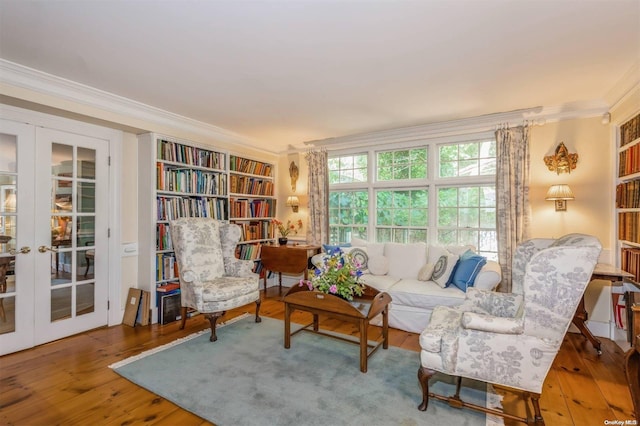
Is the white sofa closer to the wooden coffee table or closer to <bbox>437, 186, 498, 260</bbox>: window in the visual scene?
<bbox>437, 186, 498, 260</bbox>: window

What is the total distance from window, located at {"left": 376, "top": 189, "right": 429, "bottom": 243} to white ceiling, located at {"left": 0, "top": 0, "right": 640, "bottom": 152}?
4.30ft

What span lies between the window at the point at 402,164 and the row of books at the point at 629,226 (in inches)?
78.8

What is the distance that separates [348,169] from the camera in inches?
190

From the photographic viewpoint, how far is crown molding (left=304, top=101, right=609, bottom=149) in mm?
3303

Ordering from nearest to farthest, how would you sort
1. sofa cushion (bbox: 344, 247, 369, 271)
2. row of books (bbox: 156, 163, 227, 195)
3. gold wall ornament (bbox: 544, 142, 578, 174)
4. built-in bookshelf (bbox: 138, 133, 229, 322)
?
gold wall ornament (bbox: 544, 142, 578, 174)
built-in bookshelf (bbox: 138, 133, 229, 322)
row of books (bbox: 156, 163, 227, 195)
sofa cushion (bbox: 344, 247, 369, 271)

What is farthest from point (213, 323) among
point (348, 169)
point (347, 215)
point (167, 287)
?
point (348, 169)

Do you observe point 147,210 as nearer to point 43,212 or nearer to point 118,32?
point 43,212

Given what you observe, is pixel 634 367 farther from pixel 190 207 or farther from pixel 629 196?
pixel 190 207

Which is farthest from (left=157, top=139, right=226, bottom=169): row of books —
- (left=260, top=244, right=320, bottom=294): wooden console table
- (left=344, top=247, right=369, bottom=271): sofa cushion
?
(left=344, top=247, right=369, bottom=271): sofa cushion

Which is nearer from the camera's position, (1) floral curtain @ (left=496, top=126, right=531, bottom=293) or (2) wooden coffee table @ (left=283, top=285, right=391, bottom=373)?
(2) wooden coffee table @ (left=283, top=285, right=391, bottom=373)

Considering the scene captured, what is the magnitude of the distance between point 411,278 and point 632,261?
1985 millimetres

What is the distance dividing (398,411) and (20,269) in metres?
3.31

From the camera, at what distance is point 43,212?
9.43ft

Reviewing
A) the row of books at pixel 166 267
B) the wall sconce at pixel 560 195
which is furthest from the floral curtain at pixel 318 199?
the wall sconce at pixel 560 195
